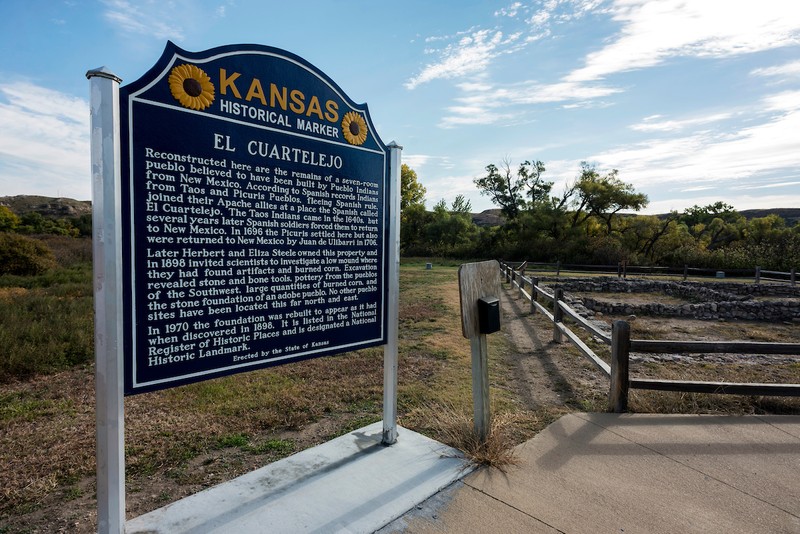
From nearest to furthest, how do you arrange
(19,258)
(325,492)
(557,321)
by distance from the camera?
1. (325,492)
2. (557,321)
3. (19,258)

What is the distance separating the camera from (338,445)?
402cm

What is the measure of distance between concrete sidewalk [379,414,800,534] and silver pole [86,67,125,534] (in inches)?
65.5

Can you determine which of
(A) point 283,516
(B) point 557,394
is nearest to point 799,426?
(B) point 557,394

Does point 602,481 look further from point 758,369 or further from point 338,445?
point 758,369

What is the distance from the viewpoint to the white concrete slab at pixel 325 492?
284cm

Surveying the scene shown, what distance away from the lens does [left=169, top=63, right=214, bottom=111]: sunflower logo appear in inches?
103

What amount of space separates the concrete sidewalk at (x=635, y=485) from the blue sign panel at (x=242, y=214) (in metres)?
1.49

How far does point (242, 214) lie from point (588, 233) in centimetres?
5167

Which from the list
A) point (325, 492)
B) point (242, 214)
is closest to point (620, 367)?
point (325, 492)

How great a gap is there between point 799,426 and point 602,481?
269 cm

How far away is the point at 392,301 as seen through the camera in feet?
13.2

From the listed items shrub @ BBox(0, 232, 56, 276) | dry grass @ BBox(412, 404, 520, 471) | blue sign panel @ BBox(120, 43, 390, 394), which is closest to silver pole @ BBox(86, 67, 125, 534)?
blue sign panel @ BBox(120, 43, 390, 394)

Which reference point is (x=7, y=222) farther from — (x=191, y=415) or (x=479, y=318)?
(x=479, y=318)

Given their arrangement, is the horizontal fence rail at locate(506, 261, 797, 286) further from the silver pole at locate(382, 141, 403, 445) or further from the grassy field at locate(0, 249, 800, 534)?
the silver pole at locate(382, 141, 403, 445)
